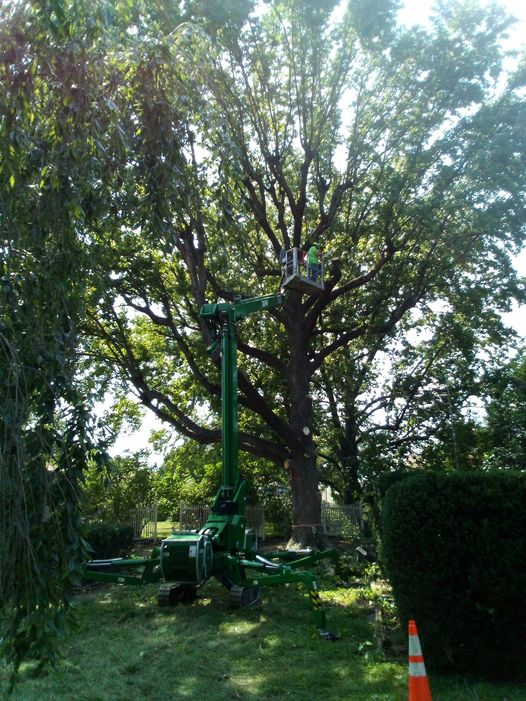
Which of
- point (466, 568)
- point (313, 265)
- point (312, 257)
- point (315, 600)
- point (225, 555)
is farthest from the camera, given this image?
point (313, 265)

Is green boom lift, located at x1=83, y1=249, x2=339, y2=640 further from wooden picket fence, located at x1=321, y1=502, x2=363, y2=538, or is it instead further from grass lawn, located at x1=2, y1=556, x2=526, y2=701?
wooden picket fence, located at x1=321, y1=502, x2=363, y2=538

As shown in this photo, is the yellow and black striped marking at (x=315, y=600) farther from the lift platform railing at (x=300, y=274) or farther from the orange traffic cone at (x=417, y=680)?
the lift platform railing at (x=300, y=274)

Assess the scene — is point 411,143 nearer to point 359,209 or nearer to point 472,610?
point 359,209

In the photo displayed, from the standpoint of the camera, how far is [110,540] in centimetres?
1703

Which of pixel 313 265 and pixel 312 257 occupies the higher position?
Answer: pixel 312 257

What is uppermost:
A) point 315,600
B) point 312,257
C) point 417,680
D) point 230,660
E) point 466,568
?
point 312,257

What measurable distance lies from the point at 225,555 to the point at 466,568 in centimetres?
585

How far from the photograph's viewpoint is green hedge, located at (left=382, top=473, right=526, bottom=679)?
5.85 metres

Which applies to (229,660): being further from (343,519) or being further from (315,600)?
(343,519)

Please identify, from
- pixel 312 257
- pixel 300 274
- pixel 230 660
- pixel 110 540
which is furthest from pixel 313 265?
pixel 230 660

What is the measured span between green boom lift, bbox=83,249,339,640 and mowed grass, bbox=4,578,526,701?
0.40 metres

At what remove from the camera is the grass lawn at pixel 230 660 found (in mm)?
5988

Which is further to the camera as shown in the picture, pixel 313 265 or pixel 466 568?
pixel 313 265

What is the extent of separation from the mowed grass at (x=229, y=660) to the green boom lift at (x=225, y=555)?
40 cm
